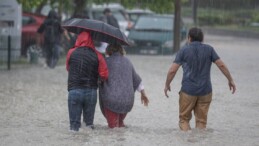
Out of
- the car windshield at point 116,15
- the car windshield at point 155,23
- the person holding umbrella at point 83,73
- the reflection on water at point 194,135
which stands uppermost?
the person holding umbrella at point 83,73

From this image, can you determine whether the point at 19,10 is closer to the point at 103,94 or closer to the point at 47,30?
the point at 47,30

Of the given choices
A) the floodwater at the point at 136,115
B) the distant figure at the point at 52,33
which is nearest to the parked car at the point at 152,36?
the floodwater at the point at 136,115

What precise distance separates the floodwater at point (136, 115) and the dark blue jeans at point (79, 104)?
0.18 meters

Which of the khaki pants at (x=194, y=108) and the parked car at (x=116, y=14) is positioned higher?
the khaki pants at (x=194, y=108)

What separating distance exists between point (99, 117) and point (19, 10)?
40.0 ft

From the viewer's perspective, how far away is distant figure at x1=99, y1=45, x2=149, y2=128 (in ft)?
34.5

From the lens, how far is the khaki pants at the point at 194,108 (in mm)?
10516

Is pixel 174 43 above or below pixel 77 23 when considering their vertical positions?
below

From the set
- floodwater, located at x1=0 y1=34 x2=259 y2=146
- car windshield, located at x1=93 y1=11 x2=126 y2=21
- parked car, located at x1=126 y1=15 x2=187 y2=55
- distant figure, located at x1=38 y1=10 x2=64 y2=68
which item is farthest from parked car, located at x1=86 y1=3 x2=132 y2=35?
distant figure, located at x1=38 y1=10 x2=64 y2=68

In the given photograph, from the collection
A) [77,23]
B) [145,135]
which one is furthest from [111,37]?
[145,135]

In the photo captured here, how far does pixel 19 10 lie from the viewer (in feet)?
81.7

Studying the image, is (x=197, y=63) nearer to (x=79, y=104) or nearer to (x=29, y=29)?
(x=79, y=104)

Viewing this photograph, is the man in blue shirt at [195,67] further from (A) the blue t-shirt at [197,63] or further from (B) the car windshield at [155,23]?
(B) the car windshield at [155,23]

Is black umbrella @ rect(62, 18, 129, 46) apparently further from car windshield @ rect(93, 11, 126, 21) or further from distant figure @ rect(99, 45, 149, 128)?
car windshield @ rect(93, 11, 126, 21)
